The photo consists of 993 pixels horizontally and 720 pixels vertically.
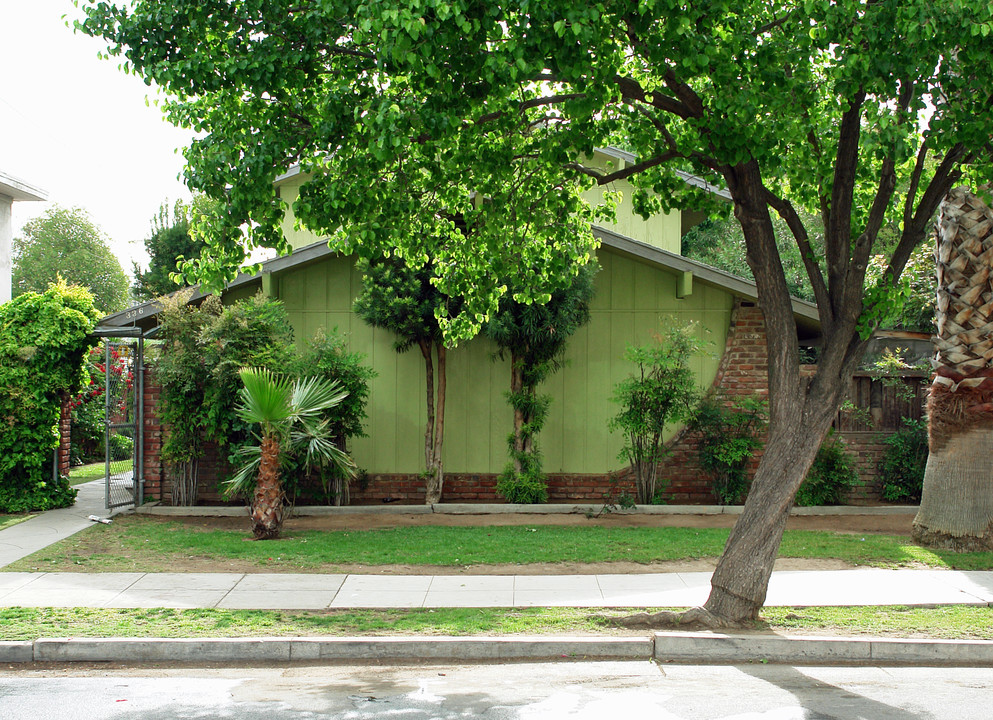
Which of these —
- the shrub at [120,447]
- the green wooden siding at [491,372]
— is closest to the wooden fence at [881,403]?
the green wooden siding at [491,372]

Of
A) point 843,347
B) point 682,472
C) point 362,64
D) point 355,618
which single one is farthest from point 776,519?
point 682,472

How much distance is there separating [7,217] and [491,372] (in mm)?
18678

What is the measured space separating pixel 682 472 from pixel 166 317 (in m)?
8.46

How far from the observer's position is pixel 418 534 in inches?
461

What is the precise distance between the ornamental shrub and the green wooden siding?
10.8ft

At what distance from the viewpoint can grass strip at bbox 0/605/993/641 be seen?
23.4 ft

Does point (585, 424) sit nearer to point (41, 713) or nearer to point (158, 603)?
point (158, 603)

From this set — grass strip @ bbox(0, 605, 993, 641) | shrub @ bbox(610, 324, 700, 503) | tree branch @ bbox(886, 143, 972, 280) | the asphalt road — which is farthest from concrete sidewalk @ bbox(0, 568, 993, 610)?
shrub @ bbox(610, 324, 700, 503)

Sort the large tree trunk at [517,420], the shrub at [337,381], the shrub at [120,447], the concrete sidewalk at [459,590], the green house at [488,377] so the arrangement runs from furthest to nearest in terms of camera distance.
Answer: the shrub at [120,447] < the green house at [488,377] < the large tree trunk at [517,420] < the shrub at [337,381] < the concrete sidewalk at [459,590]

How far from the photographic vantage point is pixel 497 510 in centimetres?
1349

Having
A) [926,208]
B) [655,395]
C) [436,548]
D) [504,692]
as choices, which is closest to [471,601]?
[504,692]

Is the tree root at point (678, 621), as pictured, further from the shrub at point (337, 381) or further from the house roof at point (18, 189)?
the house roof at point (18, 189)

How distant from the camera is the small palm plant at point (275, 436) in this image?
11.3 meters

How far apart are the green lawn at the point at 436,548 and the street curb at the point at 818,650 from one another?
307 centimetres
